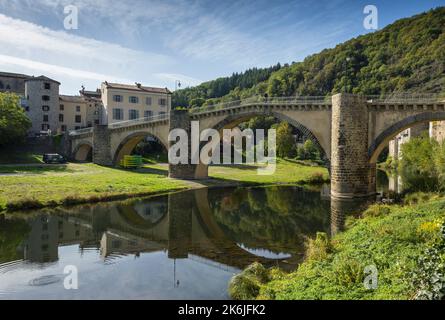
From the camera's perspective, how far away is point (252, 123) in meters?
111

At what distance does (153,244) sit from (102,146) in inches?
1725

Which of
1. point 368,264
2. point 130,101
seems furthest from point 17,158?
point 368,264

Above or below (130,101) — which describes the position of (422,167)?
below

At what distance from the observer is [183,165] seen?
155 feet

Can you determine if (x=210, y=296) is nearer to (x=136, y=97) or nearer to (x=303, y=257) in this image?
(x=303, y=257)

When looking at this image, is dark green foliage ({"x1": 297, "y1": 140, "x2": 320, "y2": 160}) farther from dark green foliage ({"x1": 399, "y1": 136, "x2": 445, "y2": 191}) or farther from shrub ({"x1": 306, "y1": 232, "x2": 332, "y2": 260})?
shrub ({"x1": 306, "y1": 232, "x2": 332, "y2": 260})

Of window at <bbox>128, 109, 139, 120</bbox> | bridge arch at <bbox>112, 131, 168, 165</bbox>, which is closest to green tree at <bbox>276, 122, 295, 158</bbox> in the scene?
window at <bbox>128, 109, 139, 120</bbox>

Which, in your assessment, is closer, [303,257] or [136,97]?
[303,257]

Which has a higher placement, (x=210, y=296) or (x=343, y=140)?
→ (x=343, y=140)

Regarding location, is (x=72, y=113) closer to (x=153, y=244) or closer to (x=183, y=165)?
(x=183, y=165)

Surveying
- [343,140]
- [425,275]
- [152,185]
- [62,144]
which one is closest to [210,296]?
[425,275]

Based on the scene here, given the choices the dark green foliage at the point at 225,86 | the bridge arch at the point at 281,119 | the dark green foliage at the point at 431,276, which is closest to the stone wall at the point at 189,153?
the bridge arch at the point at 281,119
